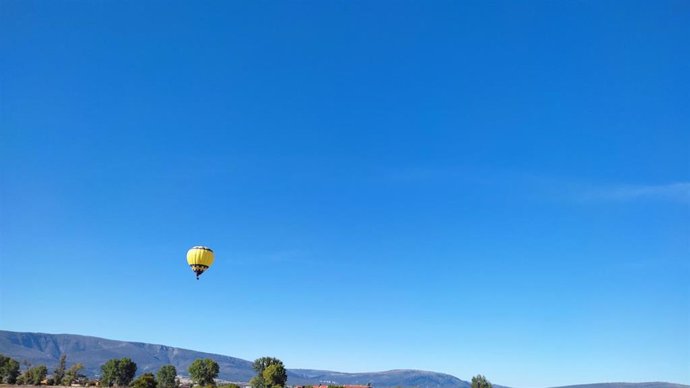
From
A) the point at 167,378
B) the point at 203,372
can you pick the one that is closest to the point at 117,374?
the point at 167,378

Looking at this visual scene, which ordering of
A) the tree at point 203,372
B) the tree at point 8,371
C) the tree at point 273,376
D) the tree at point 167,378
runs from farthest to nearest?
1. the tree at point 167,378
2. the tree at point 203,372
3. the tree at point 273,376
4. the tree at point 8,371

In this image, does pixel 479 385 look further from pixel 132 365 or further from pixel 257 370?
pixel 132 365

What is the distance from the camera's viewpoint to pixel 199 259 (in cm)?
6094

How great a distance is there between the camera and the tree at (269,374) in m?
155

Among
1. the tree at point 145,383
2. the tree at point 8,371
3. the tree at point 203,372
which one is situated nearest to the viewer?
the tree at point 145,383

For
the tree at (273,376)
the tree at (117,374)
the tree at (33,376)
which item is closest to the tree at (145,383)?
the tree at (273,376)

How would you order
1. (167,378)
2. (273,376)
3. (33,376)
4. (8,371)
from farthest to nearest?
Result: 1. (167,378)
2. (8,371)
3. (273,376)
4. (33,376)

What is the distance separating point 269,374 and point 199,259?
106m

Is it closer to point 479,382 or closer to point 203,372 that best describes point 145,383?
point 203,372

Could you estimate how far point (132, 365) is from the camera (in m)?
170

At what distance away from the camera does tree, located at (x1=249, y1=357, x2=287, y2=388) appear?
15488 cm

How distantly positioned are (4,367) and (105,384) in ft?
96.5

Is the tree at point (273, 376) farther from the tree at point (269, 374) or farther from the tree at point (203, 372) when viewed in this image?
the tree at point (203, 372)

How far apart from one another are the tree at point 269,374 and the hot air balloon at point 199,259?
3907 inches
